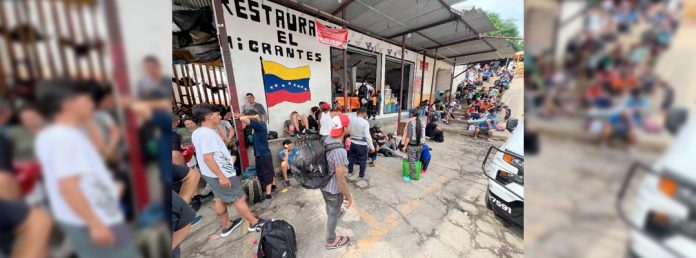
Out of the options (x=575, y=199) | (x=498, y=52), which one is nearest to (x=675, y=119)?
(x=575, y=199)

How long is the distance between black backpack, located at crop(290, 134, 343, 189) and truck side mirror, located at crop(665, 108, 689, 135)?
2112mm

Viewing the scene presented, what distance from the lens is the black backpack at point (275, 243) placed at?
7.14 ft

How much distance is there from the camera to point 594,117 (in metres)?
0.37

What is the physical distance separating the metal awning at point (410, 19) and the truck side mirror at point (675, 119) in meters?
4.89

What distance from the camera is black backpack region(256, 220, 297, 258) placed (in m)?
2.18

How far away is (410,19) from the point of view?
5.73 meters

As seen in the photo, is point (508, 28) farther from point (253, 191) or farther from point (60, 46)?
point (253, 191)

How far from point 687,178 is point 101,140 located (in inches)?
33.7

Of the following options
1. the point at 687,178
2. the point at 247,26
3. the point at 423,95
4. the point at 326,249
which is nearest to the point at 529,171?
the point at 687,178

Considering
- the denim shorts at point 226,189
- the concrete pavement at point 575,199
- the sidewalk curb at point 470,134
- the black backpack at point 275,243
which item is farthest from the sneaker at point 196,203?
the sidewalk curb at point 470,134

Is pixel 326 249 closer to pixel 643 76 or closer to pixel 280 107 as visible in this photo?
pixel 643 76

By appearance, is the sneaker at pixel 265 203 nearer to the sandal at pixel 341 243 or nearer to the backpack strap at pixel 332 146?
the sandal at pixel 341 243

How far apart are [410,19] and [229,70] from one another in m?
4.26

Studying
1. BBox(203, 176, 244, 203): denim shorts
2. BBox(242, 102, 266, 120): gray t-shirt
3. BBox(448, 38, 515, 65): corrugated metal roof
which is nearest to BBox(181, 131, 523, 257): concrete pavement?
BBox(203, 176, 244, 203): denim shorts
